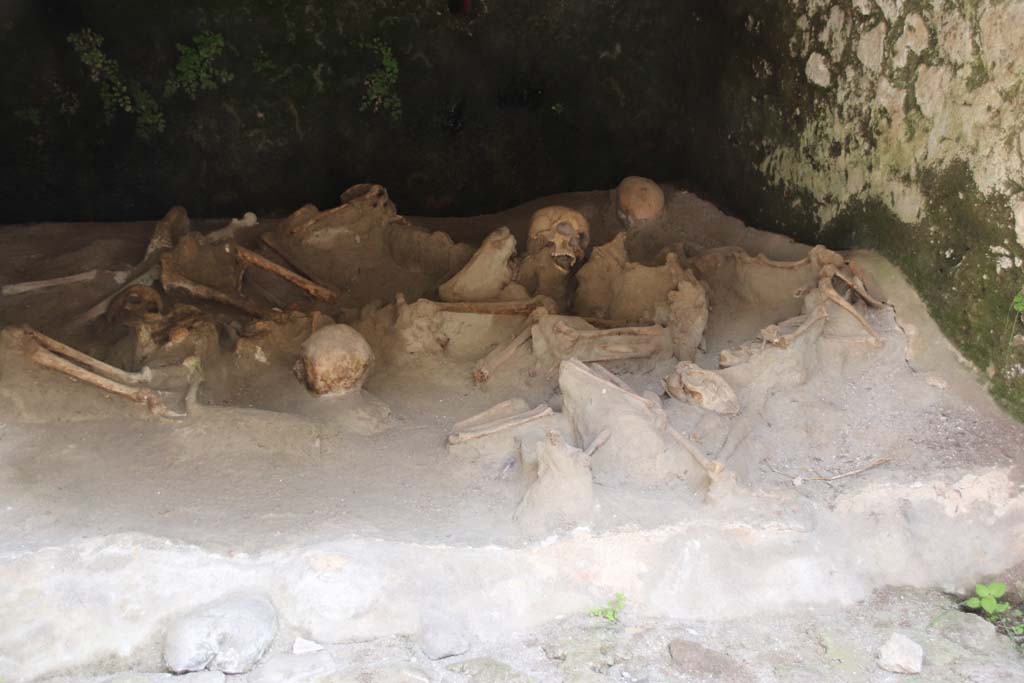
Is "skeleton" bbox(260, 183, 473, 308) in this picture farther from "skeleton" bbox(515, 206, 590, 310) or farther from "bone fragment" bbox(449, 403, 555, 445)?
"bone fragment" bbox(449, 403, 555, 445)

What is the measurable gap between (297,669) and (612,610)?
46.6 inches

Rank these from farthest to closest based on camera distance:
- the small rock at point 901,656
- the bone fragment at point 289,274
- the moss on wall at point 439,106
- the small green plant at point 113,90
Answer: the small green plant at point 113,90 < the bone fragment at point 289,274 < the moss on wall at point 439,106 < the small rock at point 901,656

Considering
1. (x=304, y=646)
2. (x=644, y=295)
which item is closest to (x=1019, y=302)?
(x=644, y=295)

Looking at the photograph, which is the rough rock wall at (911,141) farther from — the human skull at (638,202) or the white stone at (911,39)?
the human skull at (638,202)

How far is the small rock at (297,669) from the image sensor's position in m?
3.38

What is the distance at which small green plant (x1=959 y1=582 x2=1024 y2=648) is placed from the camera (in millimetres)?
3873

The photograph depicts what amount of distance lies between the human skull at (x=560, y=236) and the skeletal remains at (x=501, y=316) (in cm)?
1

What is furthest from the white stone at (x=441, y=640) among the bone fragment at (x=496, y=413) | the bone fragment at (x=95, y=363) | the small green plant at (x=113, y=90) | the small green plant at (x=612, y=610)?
the small green plant at (x=113, y=90)

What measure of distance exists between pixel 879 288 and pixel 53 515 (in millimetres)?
3918

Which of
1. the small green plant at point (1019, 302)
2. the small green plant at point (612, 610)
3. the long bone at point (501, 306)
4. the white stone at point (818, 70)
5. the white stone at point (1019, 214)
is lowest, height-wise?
the small green plant at point (612, 610)

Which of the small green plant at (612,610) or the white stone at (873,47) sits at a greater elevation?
the white stone at (873,47)

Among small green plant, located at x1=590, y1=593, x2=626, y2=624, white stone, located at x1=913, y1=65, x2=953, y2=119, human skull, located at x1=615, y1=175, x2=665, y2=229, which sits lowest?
small green plant, located at x1=590, y1=593, x2=626, y2=624

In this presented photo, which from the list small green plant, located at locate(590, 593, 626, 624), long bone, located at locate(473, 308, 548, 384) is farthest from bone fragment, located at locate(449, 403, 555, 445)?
small green plant, located at locate(590, 593, 626, 624)

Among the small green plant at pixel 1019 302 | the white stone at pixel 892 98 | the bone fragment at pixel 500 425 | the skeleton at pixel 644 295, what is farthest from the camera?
the skeleton at pixel 644 295
